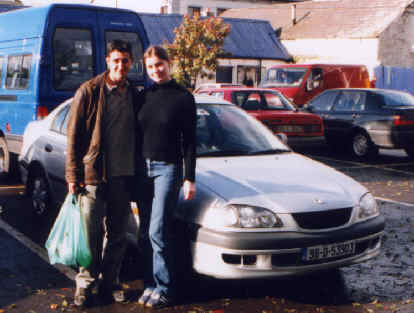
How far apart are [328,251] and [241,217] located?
2.40 ft

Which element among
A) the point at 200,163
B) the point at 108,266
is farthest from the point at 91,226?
the point at 200,163

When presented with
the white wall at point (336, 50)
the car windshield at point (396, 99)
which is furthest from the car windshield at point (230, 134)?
the white wall at point (336, 50)

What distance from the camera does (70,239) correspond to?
4.60 metres

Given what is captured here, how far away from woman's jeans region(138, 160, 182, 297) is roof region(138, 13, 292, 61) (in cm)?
3327

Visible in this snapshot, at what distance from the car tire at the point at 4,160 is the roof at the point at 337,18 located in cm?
2955

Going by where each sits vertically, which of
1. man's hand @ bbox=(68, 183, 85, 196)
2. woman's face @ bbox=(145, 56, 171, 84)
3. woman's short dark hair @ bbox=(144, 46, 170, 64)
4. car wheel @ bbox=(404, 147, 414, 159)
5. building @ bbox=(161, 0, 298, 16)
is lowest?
car wheel @ bbox=(404, 147, 414, 159)

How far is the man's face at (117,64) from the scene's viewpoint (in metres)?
4.53

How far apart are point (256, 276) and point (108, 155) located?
4.57 ft

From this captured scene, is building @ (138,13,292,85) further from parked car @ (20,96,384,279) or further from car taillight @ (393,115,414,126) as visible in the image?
parked car @ (20,96,384,279)

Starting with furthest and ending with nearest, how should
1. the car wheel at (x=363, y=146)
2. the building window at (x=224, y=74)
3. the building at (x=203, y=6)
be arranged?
the building at (x=203, y=6) → the building window at (x=224, y=74) → the car wheel at (x=363, y=146)

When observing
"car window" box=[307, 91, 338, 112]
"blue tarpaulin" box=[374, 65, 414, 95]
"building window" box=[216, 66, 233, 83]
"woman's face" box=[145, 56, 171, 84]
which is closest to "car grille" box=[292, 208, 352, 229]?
"woman's face" box=[145, 56, 171, 84]

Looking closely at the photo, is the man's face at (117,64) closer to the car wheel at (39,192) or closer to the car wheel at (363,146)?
the car wheel at (39,192)

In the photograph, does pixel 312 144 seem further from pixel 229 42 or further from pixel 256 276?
pixel 229 42

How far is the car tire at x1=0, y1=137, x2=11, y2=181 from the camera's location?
10.4 meters
